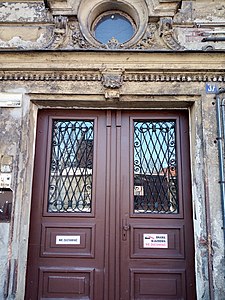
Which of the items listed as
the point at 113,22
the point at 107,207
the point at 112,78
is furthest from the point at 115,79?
the point at 107,207

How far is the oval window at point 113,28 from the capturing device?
4.80 meters

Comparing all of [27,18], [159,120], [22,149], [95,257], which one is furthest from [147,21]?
[95,257]

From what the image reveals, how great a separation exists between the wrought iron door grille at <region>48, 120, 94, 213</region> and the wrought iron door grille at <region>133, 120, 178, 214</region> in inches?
25.4

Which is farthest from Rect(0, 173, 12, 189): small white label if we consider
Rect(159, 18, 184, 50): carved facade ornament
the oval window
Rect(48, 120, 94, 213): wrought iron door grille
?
Rect(159, 18, 184, 50): carved facade ornament

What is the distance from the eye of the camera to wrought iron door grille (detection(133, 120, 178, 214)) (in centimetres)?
439

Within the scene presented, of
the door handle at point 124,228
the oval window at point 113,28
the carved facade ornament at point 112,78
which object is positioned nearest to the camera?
the door handle at point 124,228

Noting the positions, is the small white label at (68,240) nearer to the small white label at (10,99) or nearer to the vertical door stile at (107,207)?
the vertical door stile at (107,207)

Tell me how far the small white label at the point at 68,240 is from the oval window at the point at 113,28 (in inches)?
107

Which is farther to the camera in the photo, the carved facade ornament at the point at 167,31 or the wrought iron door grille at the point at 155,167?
the carved facade ornament at the point at 167,31

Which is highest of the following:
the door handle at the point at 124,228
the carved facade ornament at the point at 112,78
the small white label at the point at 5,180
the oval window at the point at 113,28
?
the oval window at the point at 113,28

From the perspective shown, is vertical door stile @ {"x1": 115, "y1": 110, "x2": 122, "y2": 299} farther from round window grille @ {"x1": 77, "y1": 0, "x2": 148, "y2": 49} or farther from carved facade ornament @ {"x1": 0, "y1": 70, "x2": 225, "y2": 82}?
round window grille @ {"x1": 77, "y1": 0, "x2": 148, "y2": 49}

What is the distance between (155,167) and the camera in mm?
4508

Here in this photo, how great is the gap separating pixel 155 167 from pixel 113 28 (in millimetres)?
2113

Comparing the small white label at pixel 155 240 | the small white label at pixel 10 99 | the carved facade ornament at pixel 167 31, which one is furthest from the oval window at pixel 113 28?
the small white label at pixel 155 240
